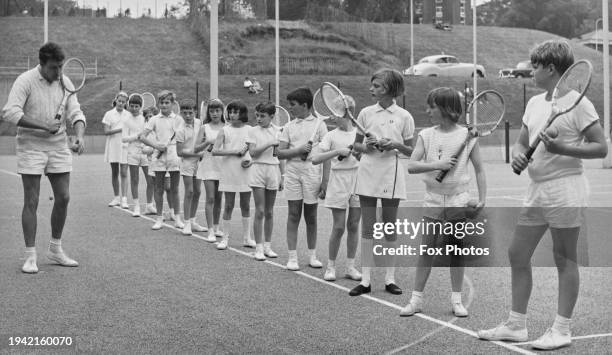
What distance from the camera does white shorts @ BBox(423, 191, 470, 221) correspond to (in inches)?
273

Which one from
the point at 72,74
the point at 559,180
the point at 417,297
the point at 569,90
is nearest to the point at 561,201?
the point at 559,180

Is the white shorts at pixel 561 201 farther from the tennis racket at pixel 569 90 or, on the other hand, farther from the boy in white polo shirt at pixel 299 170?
the boy in white polo shirt at pixel 299 170

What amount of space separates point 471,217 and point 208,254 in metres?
4.17

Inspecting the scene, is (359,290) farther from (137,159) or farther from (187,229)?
(137,159)

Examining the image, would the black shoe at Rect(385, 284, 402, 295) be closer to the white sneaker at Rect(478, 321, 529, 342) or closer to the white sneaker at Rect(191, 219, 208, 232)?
the white sneaker at Rect(478, 321, 529, 342)

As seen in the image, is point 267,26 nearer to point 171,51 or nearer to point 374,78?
point 171,51

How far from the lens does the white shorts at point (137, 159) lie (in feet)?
48.7

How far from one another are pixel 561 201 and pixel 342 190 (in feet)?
9.78

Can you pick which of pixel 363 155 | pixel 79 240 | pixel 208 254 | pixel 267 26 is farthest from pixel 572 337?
pixel 267 26

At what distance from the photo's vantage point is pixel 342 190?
334 inches

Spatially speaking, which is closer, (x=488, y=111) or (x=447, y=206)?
(x=447, y=206)

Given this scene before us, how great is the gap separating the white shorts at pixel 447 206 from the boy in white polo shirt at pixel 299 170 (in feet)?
6.85

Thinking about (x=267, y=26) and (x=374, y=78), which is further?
(x=267, y=26)

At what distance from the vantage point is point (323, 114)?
8.99 meters
